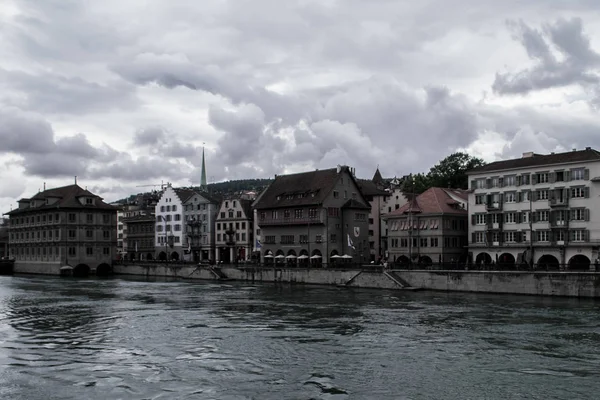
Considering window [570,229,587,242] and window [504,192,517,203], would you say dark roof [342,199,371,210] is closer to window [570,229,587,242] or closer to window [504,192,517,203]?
window [504,192,517,203]

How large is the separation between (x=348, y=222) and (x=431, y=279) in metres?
28.3

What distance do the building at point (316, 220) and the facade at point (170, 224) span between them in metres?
33.9

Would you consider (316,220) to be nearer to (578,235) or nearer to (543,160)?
(543,160)

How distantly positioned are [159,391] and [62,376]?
5.01 metres

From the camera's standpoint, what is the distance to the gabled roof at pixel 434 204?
286ft

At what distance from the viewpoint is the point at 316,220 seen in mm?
95438

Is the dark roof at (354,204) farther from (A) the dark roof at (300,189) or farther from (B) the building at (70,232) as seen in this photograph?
(B) the building at (70,232)

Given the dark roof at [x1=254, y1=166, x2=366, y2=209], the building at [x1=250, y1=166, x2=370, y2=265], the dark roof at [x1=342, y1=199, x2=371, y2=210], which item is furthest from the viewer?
the dark roof at [x1=342, y1=199, x2=371, y2=210]

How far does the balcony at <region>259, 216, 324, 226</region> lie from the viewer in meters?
95.5

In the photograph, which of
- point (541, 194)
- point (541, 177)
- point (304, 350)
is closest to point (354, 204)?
point (541, 194)

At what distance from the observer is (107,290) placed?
7712cm

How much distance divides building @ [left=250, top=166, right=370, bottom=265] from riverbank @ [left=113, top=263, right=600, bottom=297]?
5262 millimetres

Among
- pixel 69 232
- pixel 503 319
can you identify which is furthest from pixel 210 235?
pixel 503 319

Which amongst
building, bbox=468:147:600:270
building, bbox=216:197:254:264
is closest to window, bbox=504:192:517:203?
building, bbox=468:147:600:270
